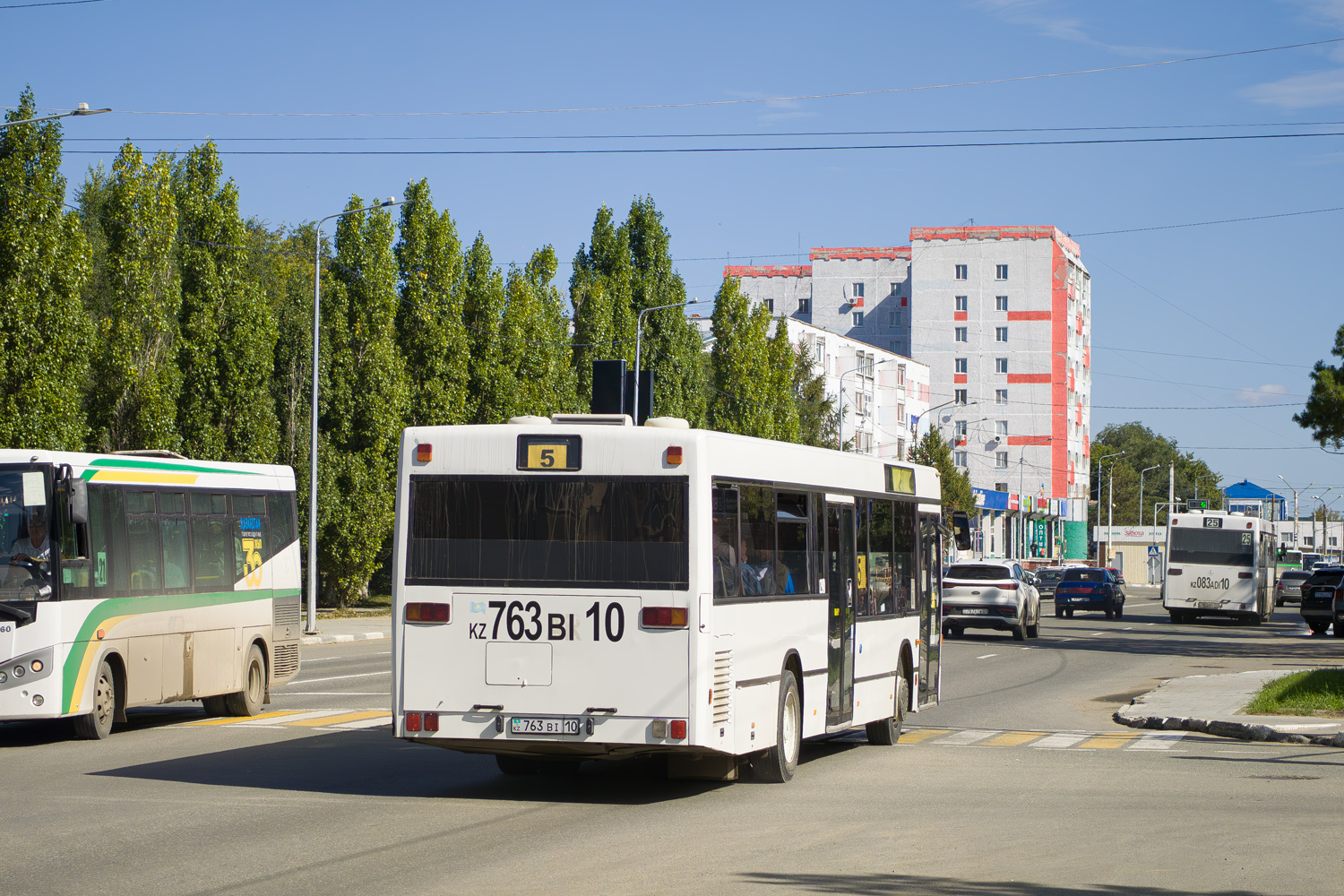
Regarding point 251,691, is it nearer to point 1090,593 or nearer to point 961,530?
point 961,530

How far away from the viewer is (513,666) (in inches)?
440

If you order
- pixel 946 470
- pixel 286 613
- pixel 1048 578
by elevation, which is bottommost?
pixel 1048 578

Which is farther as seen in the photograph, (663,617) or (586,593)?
(586,593)

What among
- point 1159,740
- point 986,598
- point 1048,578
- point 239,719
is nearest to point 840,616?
point 1159,740

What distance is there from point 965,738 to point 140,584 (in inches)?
335

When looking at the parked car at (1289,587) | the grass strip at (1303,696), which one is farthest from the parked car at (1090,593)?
the grass strip at (1303,696)

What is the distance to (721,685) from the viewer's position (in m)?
11.2

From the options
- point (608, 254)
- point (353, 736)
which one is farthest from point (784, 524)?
point (608, 254)

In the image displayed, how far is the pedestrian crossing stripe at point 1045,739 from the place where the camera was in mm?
15938

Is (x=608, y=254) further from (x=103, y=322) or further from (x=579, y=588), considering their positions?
(x=579, y=588)

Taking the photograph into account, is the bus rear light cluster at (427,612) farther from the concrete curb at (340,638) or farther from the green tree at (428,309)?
the green tree at (428,309)

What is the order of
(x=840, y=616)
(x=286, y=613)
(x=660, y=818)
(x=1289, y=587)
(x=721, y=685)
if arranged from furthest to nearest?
1. (x=1289, y=587)
2. (x=286, y=613)
3. (x=840, y=616)
4. (x=721, y=685)
5. (x=660, y=818)

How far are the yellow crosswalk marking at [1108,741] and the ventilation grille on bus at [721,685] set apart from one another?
5907mm

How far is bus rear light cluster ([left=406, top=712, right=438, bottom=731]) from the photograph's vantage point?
11.2 m
